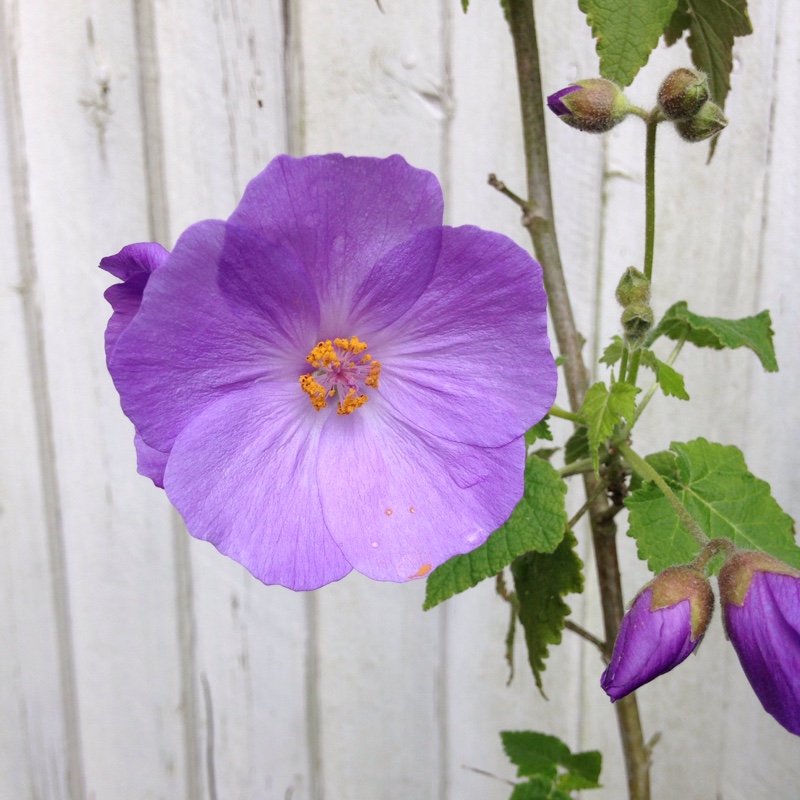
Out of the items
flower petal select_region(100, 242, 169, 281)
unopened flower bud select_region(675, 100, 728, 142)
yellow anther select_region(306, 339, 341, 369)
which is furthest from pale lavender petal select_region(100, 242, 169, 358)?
unopened flower bud select_region(675, 100, 728, 142)

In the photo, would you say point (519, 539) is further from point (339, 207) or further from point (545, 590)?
point (339, 207)

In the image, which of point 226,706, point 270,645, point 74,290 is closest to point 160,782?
point 226,706

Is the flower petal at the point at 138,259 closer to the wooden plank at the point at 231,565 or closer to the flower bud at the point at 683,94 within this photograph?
the flower bud at the point at 683,94

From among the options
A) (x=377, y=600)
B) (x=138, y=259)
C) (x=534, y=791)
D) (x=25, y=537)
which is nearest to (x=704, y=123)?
(x=138, y=259)

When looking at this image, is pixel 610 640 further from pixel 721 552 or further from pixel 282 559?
pixel 282 559

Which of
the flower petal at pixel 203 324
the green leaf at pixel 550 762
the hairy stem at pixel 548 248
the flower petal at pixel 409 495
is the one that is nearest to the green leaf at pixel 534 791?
the green leaf at pixel 550 762

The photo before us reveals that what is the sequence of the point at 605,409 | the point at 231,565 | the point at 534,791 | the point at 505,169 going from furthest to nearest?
the point at 231,565, the point at 505,169, the point at 534,791, the point at 605,409
